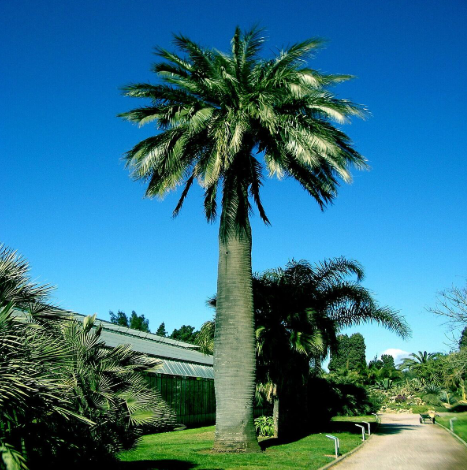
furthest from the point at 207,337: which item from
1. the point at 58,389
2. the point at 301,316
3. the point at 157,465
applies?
the point at 58,389

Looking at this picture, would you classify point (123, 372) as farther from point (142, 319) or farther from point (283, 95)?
point (142, 319)

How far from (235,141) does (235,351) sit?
20.3 ft

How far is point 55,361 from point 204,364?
98.9 ft

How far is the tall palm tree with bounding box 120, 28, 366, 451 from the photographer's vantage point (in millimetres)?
15766

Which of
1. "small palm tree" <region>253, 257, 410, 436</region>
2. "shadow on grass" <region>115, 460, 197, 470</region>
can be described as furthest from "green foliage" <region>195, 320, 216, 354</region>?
"shadow on grass" <region>115, 460, 197, 470</region>

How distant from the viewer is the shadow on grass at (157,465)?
12.4 meters

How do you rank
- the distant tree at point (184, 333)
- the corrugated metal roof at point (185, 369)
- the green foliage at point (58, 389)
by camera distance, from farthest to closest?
the distant tree at point (184, 333) < the corrugated metal roof at point (185, 369) < the green foliage at point (58, 389)

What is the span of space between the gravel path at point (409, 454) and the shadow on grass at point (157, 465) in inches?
154

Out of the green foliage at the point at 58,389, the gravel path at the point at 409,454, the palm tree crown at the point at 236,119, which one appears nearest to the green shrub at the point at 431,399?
the gravel path at the point at 409,454

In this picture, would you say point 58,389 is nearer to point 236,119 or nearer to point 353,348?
point 236,119

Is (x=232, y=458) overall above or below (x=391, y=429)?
above

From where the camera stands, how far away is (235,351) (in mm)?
15867

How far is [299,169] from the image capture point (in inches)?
710

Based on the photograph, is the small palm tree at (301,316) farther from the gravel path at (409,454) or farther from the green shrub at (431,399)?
the green shrub at (431,399)
